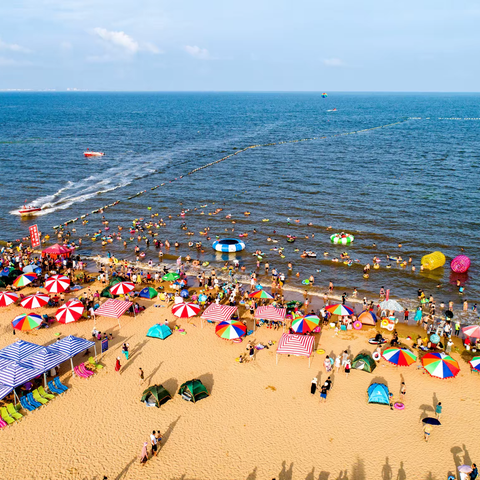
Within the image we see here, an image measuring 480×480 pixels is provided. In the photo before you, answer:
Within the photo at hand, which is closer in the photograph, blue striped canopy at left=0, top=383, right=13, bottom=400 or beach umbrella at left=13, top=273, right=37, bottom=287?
blue striped canopy at left=0, top=383, right=13, bottom=400

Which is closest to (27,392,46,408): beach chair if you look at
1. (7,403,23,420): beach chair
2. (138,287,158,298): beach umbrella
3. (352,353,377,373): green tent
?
(7,403,23,420): beach chair

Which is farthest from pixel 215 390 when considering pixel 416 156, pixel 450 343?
pixel 416 156

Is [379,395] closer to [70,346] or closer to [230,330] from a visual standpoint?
[230,330]

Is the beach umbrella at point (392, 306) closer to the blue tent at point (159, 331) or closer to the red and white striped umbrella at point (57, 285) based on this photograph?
the blue tent at point (159, 331)

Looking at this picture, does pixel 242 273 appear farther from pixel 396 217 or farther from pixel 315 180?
pixel 315 180

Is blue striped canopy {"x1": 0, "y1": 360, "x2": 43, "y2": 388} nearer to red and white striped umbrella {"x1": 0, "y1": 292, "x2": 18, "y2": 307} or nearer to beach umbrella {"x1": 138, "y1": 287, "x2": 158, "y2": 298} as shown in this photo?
red and white striped umbrella {"x1": 0, "y1": 292, "x2": 18, "y2": 307}
